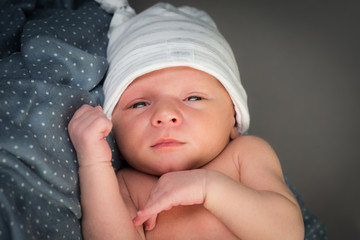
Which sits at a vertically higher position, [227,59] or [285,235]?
[227,59]

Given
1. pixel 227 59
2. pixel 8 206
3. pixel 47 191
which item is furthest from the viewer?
pixel 227 59

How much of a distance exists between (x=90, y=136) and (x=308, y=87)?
853 mm

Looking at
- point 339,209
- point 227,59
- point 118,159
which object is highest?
point 227,59

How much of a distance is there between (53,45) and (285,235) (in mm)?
733

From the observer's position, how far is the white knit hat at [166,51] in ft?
3.66

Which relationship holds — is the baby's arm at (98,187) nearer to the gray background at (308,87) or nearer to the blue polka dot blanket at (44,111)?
the blue polka dot blanket at (44,111)

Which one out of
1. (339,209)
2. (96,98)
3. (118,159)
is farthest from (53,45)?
(339,209)

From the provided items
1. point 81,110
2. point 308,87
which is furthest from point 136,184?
point 308,87

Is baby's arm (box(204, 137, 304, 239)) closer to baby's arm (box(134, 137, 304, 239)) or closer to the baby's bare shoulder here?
baby's arm (box(134, 137, 304, 239))

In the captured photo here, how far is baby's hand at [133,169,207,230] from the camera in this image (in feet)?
2.76

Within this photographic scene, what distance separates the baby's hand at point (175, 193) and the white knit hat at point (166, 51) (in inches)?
13.1

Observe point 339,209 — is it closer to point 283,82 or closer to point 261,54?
point 283,82

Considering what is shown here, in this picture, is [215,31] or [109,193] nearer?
[109,193]

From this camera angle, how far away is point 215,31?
4.25ft
